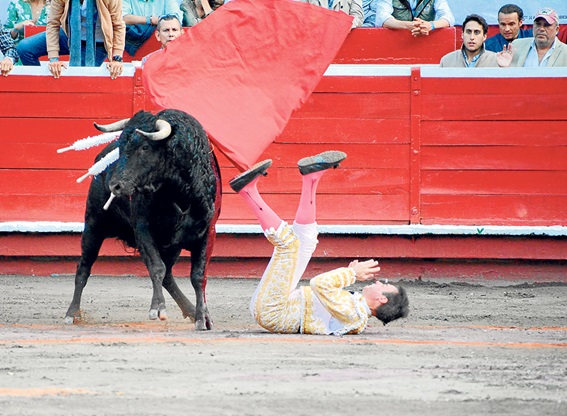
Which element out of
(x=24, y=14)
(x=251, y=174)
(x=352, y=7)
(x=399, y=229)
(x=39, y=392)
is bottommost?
(x=399, y=229)

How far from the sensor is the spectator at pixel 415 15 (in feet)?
28.6

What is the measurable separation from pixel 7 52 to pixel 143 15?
1002mm

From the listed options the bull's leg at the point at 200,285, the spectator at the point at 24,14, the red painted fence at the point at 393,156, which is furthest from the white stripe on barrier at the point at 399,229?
the bull's leg at the point at 200,285

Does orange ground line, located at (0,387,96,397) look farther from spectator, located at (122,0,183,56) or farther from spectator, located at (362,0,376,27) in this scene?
spectator, located at (362,0,376,27)

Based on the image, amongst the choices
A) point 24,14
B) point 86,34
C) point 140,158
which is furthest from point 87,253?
point 24,14

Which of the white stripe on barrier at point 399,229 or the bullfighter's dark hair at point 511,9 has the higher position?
the bullfighter's dark hair at point 511,9

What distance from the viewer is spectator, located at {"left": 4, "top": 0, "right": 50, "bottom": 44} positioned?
29.7 feet

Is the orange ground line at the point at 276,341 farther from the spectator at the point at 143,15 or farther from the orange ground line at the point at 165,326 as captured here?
the spectator at the point at 143,15

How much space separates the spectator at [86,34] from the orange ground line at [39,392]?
4276 mm

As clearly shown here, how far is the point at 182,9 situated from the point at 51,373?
4.99 metres

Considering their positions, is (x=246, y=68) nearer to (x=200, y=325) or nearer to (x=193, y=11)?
(x=193, y=11)

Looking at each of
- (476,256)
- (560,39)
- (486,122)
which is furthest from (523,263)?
(560,39)

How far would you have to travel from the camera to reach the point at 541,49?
27.1 ft

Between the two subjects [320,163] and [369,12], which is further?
[369,12]
